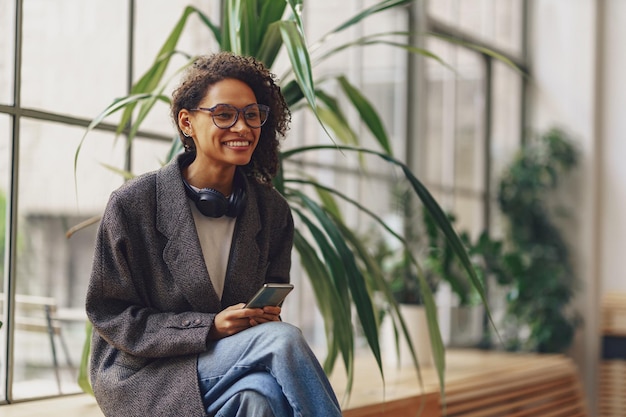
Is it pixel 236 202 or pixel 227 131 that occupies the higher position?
pixel 227 131

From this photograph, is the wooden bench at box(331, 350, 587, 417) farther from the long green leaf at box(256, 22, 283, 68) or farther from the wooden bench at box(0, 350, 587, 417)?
the long green leaf at box(256, 22, 283, 68)

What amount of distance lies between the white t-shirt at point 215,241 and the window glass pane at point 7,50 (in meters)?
1.15

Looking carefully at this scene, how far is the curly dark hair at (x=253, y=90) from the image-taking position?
1.93 meters

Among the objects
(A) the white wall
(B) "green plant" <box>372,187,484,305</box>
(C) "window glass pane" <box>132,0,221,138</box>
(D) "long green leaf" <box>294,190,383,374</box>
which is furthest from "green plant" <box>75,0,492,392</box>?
(A) the white wall

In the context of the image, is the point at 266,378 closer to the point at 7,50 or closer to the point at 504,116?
the point at 7,50

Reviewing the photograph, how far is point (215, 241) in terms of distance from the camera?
195 centimetres

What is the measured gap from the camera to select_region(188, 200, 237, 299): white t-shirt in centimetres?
193

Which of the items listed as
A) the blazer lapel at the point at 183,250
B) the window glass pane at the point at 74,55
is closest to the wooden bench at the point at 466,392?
the blazer lapel at the point at 183,250

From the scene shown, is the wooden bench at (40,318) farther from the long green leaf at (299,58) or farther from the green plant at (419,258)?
the green plant at (419,258)

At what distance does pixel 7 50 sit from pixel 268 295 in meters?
1.45

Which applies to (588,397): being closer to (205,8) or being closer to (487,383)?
(487,383)

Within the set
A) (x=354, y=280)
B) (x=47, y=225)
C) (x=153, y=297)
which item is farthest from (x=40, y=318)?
(x=153, y=297)

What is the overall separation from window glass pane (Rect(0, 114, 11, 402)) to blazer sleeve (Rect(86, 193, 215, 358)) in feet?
3.38

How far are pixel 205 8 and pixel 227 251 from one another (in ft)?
6.33
